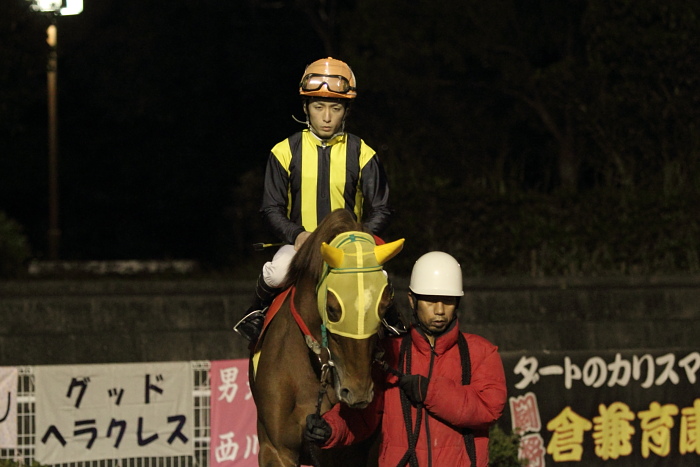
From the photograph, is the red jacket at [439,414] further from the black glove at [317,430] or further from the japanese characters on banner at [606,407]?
the japanese characters on banner at [606,407]

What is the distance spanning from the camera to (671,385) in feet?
29.1

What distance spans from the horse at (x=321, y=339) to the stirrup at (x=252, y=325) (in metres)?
0.08

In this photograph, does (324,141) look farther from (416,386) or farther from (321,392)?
(416,386)

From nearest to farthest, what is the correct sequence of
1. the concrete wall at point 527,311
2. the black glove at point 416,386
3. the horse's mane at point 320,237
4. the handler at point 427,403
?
the black glove at point 416,386 < the handler at point 427,403 < the horse's mane at point 320,237 < the concrete wall at point 527,311

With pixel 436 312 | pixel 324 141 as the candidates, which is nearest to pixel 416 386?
pixel 436 312

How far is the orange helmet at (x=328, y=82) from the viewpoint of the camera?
18.9 ft

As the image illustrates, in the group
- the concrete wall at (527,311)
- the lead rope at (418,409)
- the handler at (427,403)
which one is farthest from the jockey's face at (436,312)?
the concrete wall at (527,311)

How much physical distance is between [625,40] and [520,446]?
922cm

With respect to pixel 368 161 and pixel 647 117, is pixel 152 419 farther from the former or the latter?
pixel 647 117

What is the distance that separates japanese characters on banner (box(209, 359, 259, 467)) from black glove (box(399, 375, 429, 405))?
4029 millimetres

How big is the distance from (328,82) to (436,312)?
1365 millimetres

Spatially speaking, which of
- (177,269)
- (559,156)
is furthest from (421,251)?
(177,269)

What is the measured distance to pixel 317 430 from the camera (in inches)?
194

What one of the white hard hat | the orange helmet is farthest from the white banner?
the white hard hat
